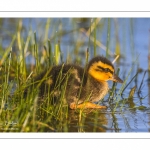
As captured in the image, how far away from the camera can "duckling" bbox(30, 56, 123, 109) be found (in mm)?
5129

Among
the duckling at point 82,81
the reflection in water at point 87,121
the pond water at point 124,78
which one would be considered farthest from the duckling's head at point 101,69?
the reflection in water at point 87,121

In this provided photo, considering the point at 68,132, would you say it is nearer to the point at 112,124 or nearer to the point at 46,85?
the point at 112,124

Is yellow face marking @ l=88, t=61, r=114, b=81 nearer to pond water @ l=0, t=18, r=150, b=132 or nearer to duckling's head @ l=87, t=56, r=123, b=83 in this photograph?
duckling's head @ l=87, t=56, r=123, b=83

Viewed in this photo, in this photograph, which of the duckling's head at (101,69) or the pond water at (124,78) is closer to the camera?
the pond water at (124,78)

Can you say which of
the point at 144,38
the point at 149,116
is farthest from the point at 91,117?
the point at 144,38

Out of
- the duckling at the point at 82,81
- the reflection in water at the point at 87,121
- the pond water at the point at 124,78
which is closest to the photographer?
the reflection in water at the point at 87,121

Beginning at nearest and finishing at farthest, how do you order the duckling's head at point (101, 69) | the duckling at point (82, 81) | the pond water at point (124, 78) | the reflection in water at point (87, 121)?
the reflection in water at point (87, 121), the pond water at point (124, 78), the duckling at point (82, 81), the duckling's head at point (101, 69)

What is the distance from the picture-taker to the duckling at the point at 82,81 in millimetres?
5129

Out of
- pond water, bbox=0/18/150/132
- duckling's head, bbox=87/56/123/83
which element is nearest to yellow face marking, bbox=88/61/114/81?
duckling's head, bbox=87/56/123/83

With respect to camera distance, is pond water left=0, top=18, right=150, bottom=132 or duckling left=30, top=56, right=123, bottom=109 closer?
pond water left=0, top=18, right=150, bottom=132

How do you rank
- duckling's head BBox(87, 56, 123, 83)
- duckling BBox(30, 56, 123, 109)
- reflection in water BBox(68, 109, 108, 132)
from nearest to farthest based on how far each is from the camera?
reflection in water BBox(68, 109, 108, 132) < duckling BBox(30, 56, 123, 109) < duckling's head BBox(87, 56, 123, 83)

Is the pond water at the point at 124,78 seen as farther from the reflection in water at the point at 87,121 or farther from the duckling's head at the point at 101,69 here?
the duckling's head at the point at 101,69

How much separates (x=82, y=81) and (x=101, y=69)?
0.45m
